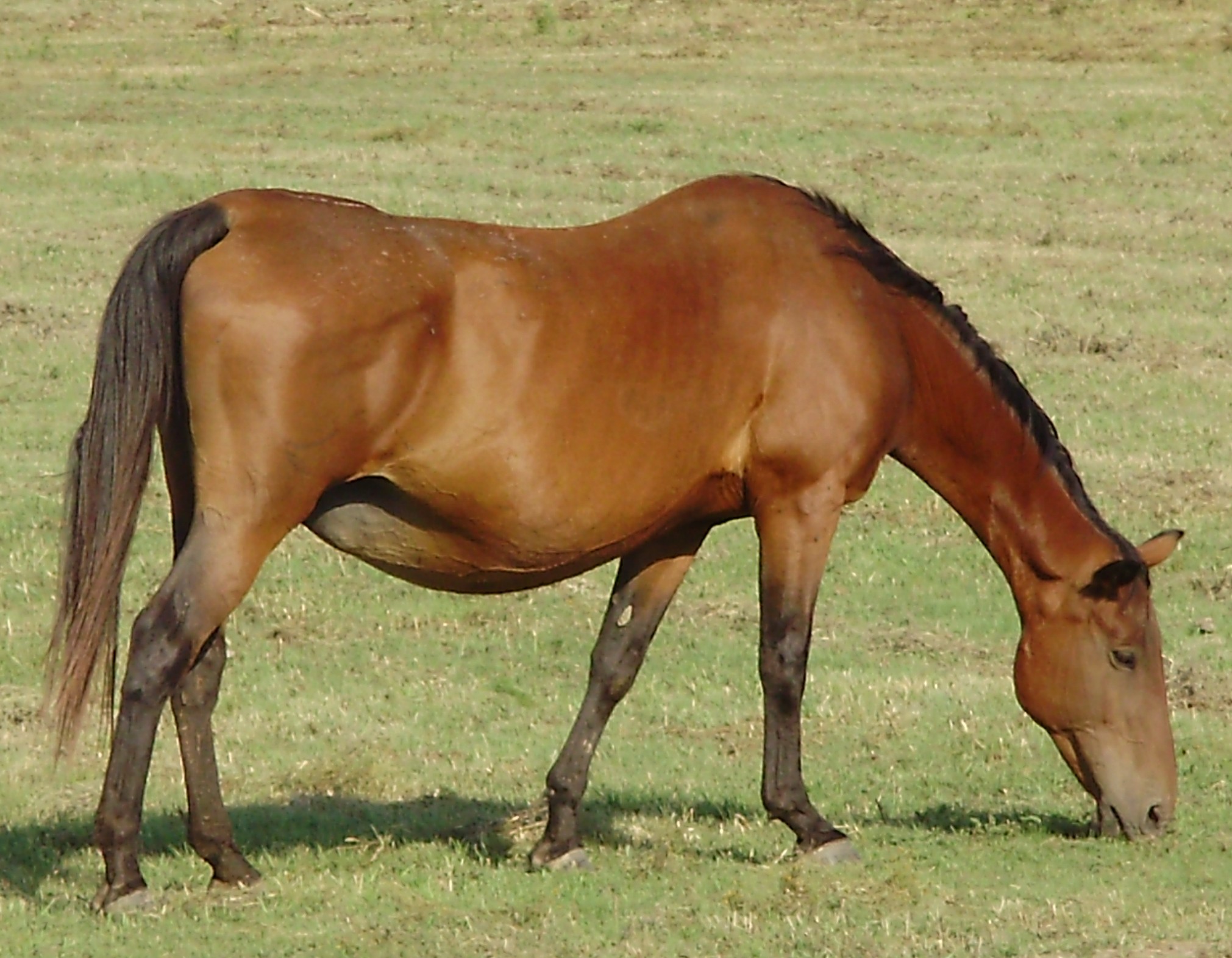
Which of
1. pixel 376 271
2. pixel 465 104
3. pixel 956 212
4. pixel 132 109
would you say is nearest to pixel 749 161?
pixel 956 212

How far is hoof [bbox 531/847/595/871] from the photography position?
23.6ft

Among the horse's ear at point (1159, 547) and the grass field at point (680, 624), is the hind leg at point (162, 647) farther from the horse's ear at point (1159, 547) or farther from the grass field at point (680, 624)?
the horse's ear at point (1159, 547)

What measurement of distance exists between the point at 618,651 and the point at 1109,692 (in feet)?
5.70

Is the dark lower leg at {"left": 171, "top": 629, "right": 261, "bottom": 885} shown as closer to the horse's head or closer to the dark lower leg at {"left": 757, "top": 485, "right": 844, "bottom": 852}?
the dark lower leg at {"left": 757, "top": 485, "right": 844, "bottom": 852}

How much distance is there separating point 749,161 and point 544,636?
12761mm

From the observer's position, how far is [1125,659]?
7.55 metres

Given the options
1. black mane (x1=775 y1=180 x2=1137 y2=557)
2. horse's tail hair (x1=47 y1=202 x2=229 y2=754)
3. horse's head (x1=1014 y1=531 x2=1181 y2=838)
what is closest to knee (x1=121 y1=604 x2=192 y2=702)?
horse's tail hair (x1=47 y1=202 x2=229 y2=754)

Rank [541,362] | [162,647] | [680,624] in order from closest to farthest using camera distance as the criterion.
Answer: [162,647] → [541,362] → [680,624]

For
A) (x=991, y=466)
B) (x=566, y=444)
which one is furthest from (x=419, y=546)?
(x=991, y=466)

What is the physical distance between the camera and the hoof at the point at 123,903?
6.27 m

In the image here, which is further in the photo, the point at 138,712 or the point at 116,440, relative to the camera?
the point at 116,440

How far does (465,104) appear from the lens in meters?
25.4

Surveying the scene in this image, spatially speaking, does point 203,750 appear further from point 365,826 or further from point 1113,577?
point 1113,577

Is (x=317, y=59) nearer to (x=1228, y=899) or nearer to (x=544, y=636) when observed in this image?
(x=544, y=636)
